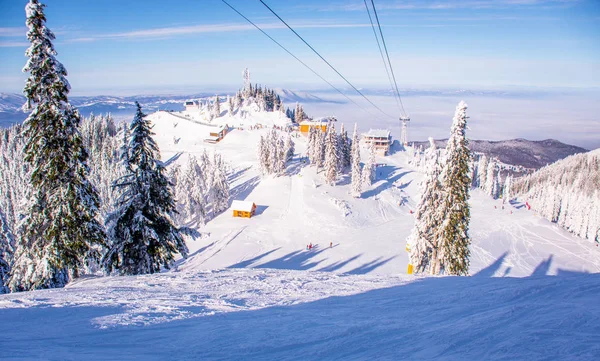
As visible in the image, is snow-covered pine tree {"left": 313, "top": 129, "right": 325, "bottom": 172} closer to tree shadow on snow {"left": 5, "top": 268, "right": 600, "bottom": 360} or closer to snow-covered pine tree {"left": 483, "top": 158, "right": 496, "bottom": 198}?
snow-covered pine tree {"left": 483, "top": 158, "right": 496, "bottom": 198}

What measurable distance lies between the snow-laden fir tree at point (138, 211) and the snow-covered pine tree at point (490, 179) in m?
95.6

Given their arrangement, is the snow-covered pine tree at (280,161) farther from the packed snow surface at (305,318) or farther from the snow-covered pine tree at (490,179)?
the snow-covered pine tree at (490,179)

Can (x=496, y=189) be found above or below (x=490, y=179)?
below

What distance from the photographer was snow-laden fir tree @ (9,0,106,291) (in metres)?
12.7

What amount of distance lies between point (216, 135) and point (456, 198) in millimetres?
100090

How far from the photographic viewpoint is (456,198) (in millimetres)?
19969

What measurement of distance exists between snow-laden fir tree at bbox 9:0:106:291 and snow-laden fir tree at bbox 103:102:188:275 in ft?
3.29

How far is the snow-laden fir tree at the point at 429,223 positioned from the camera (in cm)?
2121

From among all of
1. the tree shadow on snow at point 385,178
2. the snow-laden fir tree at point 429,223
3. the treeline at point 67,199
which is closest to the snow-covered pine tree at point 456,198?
the snow-laden fir tree at point 429,223

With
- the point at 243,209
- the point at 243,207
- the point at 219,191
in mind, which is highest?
the point at 219,191

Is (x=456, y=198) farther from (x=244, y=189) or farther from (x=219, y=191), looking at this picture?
(x=244, y=189)

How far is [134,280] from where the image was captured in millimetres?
10945

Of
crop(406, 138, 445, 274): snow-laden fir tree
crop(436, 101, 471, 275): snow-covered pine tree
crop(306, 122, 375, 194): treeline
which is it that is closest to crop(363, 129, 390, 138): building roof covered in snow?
crop(306, 122, 375, 194): treeline

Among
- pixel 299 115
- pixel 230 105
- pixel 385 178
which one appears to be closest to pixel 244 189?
pixel 385 178
